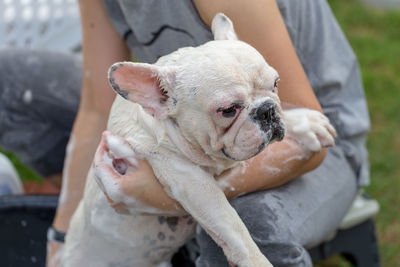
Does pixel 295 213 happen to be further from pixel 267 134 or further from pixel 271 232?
pixel 267 134

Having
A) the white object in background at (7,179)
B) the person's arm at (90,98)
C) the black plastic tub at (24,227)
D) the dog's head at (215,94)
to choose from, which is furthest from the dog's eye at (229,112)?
the white object in background at (7,179)

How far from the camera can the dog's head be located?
75 centimetres

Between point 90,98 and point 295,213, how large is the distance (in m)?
0.59

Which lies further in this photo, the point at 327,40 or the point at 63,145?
the point at 63,145

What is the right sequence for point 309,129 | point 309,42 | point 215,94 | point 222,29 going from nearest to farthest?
1. point 215,94
2. point 222,29
3. point 309,129
4. point 309,42

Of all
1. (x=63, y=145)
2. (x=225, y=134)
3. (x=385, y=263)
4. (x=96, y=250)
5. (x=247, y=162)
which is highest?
(x=225, y=134)

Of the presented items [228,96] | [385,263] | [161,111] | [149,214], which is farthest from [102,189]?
[385,263]

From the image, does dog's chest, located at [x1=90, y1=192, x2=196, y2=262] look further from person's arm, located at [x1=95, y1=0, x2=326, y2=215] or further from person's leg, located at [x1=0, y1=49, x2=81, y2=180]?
person's leg, located at [x1=0, y1=49, x2=81, y2=180]

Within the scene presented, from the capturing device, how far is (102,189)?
914 mm

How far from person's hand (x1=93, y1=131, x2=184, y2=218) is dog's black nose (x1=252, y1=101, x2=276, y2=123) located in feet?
0.71

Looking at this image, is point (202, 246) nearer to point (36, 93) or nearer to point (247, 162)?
point (247, 162)

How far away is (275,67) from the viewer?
0.99 meters

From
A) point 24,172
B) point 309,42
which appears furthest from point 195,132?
point 24,172

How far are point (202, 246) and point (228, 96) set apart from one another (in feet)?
1.15
